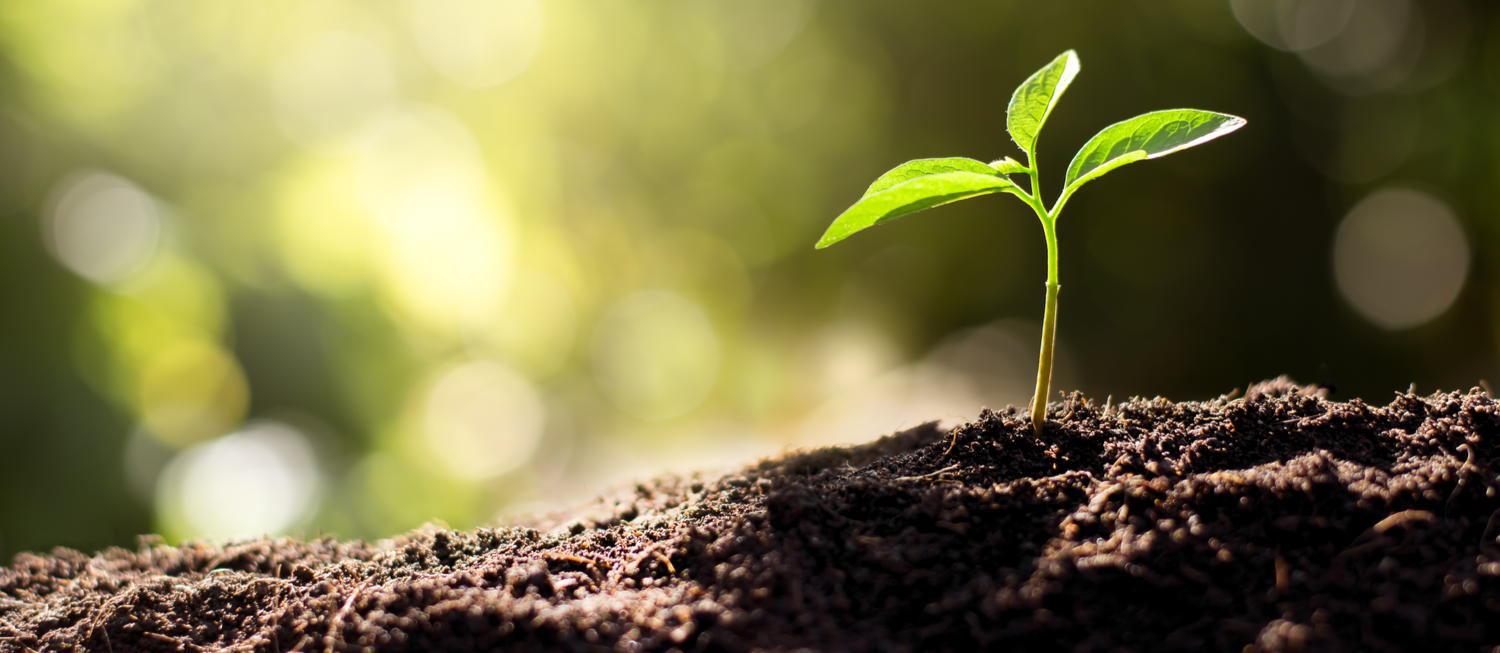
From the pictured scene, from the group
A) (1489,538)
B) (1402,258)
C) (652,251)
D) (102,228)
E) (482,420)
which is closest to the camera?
(1489,538)

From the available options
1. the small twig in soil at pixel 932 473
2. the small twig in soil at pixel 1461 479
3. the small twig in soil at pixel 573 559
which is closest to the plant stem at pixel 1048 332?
the small twig in soil at pixel 932 473

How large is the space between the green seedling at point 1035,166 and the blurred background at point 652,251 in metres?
1.18

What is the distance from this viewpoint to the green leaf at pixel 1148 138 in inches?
27.0

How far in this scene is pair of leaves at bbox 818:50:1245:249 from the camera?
707 millimetres

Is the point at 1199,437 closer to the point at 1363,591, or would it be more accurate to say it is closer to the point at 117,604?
the point at 1363,591

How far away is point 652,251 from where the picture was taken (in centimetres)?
449

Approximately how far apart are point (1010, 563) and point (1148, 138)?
44 centimetres

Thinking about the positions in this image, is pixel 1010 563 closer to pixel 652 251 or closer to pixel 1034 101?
pixel 1034 101

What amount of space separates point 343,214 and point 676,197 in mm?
1796

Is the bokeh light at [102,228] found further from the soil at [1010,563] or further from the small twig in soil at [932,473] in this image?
the small twig in soil at [932,473]

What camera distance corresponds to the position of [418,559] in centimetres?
90

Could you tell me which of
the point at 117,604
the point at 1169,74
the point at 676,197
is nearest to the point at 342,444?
the point at 676,197

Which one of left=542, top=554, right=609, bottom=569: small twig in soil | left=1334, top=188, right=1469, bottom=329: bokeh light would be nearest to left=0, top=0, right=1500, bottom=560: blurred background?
left=1334, top=188, right=1469, bottom=329: bokeh light

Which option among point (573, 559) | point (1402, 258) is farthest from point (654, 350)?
point (573, 559)
